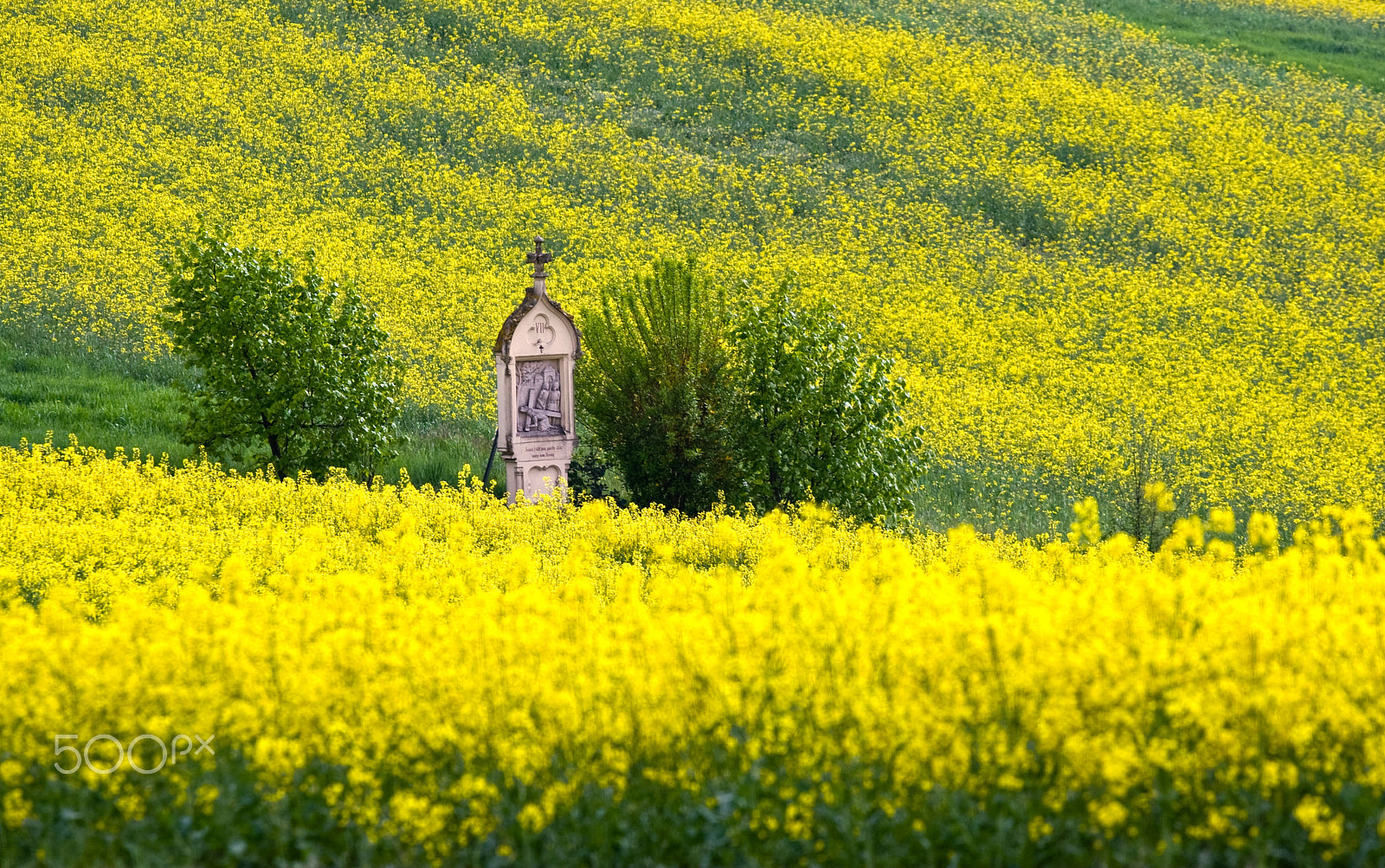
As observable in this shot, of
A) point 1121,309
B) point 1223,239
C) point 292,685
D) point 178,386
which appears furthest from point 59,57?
point 292,685

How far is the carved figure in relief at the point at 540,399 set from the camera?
17.0 m

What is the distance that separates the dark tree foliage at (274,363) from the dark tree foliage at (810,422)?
4.43 meters

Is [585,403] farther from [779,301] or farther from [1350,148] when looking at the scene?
[1350,148]

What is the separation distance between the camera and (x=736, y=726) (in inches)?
265

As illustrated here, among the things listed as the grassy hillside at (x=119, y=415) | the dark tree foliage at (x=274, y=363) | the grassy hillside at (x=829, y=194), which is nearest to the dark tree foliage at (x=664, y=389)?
the grassy hillside at (x=119, y=415)

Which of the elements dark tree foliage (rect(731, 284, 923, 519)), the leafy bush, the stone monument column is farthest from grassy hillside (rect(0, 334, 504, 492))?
dark tree foliage (rect(731, 284, 923, 519))

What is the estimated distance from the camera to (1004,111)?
43875mm

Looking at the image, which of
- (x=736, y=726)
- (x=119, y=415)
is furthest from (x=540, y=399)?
(x=736, y=726)

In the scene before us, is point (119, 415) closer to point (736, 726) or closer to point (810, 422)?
point (810, 422)

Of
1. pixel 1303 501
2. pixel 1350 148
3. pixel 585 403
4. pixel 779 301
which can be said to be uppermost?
pixel 1350 148

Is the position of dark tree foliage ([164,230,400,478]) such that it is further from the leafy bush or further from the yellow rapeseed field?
the yellow rapeseed field

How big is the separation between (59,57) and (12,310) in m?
17.3

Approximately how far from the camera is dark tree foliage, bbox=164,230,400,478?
1600cm

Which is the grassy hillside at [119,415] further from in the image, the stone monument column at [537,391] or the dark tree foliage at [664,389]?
the dark tree foliage at [664,389]
